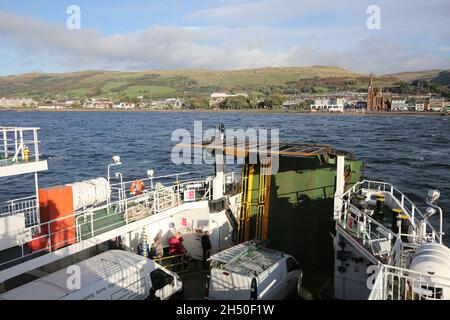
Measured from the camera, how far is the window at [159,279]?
11.6 metres

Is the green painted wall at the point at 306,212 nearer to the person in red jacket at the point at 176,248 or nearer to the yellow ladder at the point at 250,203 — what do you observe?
the yellow ladder at the point at 250,203

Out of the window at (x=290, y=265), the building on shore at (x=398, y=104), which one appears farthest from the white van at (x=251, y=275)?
the building on shore at (x=398, y=104)

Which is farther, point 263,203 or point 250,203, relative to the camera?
point 250,203

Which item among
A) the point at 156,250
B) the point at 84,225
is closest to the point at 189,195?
the point at 156,250

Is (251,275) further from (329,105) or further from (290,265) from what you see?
(329,105)

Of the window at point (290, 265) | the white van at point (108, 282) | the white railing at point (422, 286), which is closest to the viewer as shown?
the white railing at point (422, 286)

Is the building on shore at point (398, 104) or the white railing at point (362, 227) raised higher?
the building on shore at point (398, 104)

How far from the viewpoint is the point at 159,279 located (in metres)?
11.7

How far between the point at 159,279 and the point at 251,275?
2.80 metres

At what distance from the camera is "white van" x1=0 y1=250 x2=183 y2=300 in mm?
9781

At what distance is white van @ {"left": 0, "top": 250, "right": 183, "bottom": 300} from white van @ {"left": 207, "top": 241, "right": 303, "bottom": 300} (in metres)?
1.58

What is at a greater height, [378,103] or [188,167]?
[378,103]

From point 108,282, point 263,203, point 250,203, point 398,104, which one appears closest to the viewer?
point 108,282

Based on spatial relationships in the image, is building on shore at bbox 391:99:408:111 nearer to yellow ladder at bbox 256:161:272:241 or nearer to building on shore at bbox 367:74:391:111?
building on shore at bbox 367:74:391:111
